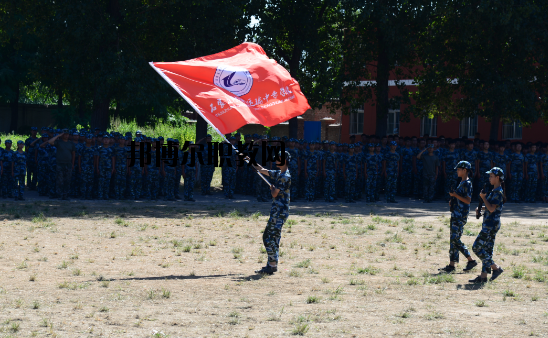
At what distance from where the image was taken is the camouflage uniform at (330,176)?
2077cm

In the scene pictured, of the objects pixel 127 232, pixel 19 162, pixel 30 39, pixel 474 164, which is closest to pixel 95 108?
pixel 19 162

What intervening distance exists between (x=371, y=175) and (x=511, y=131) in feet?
51.6

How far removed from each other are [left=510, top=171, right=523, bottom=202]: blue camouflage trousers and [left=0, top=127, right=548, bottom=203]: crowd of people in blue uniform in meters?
0.03

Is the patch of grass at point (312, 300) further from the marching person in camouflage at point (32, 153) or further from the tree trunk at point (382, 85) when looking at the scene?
the tree trunk at point (382, 85)

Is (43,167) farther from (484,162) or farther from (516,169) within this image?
(516,169)

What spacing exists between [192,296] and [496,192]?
477 cm

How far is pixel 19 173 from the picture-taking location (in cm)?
1838

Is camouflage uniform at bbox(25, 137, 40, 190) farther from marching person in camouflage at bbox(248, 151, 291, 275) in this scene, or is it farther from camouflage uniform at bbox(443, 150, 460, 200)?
camouflage uniform at bbox(443, 150, 460, 200)

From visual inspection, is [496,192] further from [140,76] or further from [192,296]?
[140,76]

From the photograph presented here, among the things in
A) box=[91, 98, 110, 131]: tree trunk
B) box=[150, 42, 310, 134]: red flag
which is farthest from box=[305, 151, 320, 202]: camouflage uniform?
box=[150, 42, 310, 134]: red flag

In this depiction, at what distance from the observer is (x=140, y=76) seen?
2177cm

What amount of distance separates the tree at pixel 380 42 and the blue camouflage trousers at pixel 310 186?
6562 millimetres

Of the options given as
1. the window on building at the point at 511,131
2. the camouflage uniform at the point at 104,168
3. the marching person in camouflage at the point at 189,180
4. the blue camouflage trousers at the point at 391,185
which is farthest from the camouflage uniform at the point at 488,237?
the window on building at the point at 511,131

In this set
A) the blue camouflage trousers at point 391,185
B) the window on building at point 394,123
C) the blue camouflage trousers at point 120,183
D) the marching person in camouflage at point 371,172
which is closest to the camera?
the blue camouflage trousers at point 120,183
